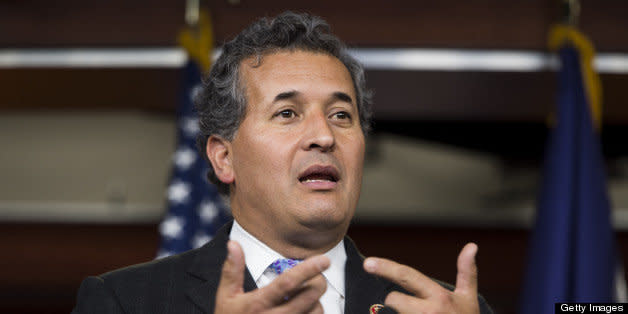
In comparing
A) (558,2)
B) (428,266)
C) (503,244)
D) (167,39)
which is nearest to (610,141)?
(503,244)

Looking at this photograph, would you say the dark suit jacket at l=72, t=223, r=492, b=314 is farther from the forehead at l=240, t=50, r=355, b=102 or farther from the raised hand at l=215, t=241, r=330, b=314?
the forehead at l=240, t=50, r=355, b=102

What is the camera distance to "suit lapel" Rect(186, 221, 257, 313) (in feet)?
5.07

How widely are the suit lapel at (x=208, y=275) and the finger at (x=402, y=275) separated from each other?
0.45m

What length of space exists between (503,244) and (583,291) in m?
2.96

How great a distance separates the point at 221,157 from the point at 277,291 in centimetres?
74

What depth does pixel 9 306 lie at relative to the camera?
17.4 ft

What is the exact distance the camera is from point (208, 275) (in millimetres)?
1605

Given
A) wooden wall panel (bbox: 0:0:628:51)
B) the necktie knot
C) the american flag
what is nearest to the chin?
the necktie knot

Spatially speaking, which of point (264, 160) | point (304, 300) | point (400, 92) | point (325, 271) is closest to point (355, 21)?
point (400, 92)

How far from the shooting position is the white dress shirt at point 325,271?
5.29 ft

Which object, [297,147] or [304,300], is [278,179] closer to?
[297,147]

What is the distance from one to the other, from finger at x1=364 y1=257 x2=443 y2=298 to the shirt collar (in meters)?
0.40

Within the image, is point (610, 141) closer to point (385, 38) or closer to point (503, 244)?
point (503, 244)

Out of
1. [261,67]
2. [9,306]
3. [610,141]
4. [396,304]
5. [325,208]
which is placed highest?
[610,141]
